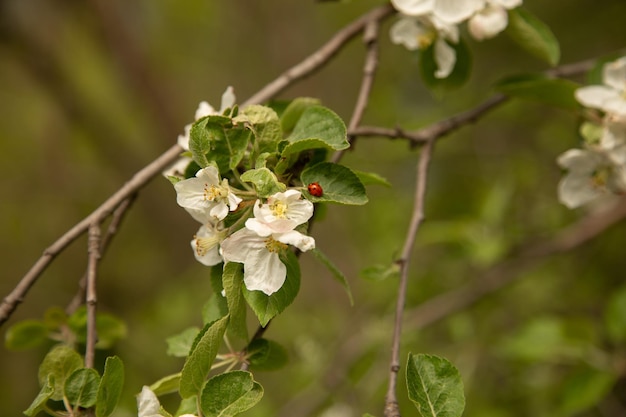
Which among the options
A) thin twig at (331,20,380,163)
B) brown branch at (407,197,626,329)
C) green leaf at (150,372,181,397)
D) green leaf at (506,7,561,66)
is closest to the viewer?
green leaf at (150,372,181,397)

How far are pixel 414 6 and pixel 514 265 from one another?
3.85 feet

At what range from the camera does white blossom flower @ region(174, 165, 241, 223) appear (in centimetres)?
Result: 84

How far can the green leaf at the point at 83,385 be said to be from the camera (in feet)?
2.93

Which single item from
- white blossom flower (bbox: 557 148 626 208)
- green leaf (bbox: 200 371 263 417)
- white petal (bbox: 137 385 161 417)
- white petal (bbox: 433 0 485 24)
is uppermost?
white petal (bbox: 433 0 485 24)

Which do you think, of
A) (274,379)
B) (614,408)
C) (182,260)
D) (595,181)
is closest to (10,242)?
(182,260)

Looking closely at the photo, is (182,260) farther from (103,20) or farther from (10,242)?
(103,20)

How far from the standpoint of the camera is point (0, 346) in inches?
137

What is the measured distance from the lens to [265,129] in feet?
2.95

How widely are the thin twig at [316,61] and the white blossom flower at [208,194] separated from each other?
30 cm

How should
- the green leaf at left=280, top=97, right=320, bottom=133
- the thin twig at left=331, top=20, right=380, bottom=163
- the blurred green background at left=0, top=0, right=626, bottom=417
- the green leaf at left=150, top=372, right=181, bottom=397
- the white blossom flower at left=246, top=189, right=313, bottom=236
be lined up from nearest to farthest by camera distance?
1. the white blossom flower at left=246, top=189, right=313, bottom=236
2. the green leaf at left=150, top=372, right=181, bottom=397
3. the green leaf at left=280, top=97, right=320, bottom=133
4. the thin twig at left=331, top=20, right=380, bottom=163
5. the blurred green background at left=0, top=0, right=626, bottom=417

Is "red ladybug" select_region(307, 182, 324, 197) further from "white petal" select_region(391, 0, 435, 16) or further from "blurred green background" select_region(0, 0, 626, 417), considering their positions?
"blurred green background" select_region(0, 0, 626, 417)

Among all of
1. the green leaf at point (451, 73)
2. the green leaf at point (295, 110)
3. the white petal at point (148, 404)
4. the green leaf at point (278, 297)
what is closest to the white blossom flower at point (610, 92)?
the green leaf at point (451, 73)

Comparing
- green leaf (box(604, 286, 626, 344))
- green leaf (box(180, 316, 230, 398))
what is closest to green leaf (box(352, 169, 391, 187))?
green leaf (box(180, 316, 230, 398))

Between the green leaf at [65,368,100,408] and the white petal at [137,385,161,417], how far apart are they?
9 cm
